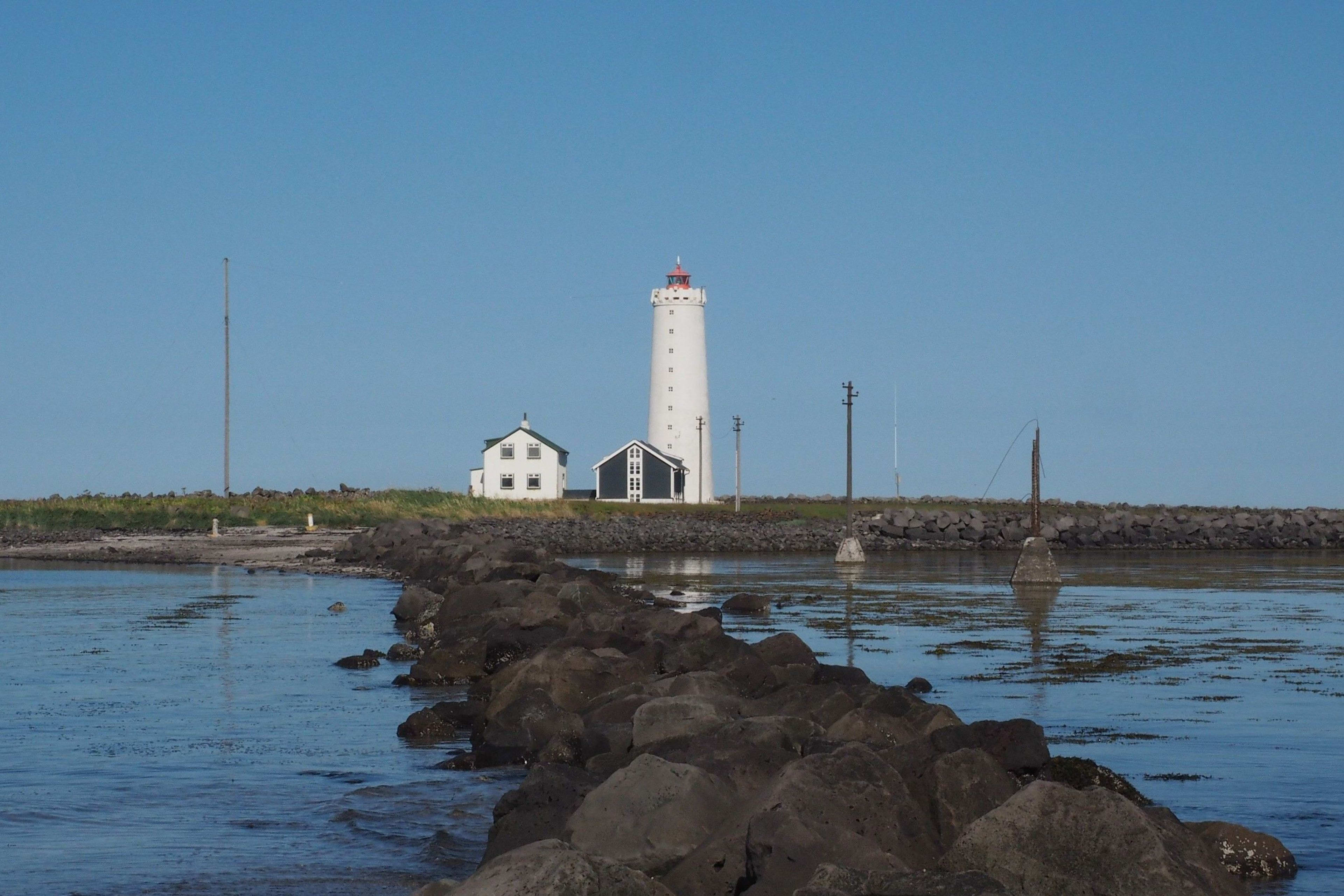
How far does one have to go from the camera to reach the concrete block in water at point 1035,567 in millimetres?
30531

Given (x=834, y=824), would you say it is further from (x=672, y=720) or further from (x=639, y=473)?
(x=639, y=473)

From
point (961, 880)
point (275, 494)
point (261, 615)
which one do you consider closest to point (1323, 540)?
point (275, 494)

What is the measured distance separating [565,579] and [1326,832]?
14.7m

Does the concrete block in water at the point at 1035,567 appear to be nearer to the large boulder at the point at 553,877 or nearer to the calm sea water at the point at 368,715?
the calm sea water at the point at 368,715

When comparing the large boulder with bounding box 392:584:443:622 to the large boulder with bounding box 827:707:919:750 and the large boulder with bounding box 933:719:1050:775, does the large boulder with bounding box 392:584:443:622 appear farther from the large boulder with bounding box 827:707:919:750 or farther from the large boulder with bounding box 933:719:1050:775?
the large boulder with bounding box 933:719:1050:775

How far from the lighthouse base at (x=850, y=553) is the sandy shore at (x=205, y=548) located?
11.4 meters

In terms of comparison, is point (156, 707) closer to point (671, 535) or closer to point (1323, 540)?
point (671, 535)

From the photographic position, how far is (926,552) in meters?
49.5

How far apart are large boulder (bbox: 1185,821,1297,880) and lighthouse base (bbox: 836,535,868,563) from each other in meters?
30.8

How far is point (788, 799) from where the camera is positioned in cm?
650

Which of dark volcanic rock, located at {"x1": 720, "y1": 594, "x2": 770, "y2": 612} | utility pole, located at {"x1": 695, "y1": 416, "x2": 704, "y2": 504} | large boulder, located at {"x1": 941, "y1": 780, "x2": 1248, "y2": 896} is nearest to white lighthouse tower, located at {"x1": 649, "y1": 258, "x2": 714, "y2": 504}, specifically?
utility pole, located at {"x1": 695, "y1": 416, "x2": 704, "y2": 504}

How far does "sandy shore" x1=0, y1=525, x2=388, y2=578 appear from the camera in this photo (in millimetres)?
37375

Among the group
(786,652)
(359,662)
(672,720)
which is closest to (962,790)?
(672,720)

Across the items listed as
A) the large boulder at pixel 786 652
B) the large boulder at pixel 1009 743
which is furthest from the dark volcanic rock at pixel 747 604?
the large boulder at pixel 1009 743
